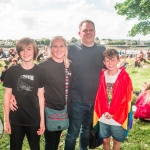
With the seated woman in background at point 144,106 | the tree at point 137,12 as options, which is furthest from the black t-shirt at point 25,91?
the tree at point 137,12

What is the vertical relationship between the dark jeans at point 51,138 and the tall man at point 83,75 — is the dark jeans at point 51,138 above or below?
below

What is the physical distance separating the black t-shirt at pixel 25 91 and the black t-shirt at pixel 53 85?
20 centimetres

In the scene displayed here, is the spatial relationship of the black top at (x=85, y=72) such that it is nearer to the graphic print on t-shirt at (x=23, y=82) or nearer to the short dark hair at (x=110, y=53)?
the short dark hair at (x=110, y=53)

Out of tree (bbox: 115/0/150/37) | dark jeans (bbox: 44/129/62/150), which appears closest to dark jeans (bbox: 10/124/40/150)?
dark jeans (bbox: 44/129/62/150)

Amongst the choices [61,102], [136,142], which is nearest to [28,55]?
[61,102]

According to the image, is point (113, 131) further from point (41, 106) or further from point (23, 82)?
point (23, 82)

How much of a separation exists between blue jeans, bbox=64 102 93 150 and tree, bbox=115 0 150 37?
21485mm

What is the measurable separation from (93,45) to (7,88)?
1.73m

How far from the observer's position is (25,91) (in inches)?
118

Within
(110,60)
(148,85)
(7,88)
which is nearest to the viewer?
(7,88)

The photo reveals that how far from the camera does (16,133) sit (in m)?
3.06

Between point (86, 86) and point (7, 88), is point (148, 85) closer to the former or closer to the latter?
point (86, 86)

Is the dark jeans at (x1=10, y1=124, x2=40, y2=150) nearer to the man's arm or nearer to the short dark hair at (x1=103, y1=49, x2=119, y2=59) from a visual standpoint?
the man's arm

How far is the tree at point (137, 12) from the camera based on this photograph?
23.5 metres
